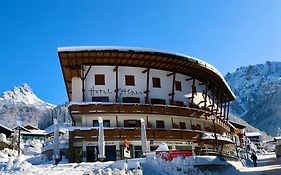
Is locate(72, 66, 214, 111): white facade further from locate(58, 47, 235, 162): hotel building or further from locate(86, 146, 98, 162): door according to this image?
locate(86, 146, 98, 162): door

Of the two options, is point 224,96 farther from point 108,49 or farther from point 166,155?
point 166,155

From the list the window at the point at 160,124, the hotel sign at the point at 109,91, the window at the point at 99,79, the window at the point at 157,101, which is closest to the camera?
the hotel sign at the point at 109,91

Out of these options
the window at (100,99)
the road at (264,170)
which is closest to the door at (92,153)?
the window at (100,99)

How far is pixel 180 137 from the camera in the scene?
39688mm

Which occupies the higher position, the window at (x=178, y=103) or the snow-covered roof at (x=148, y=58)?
the snow-covered roof at (x=148, y=58)

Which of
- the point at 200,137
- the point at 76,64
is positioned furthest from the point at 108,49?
the point at 200,137

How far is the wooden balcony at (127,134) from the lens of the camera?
35.1 meters

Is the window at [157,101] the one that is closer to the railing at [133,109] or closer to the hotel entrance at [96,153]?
the railing at [133,109]

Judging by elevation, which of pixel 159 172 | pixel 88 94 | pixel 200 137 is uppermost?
pixel 88 94

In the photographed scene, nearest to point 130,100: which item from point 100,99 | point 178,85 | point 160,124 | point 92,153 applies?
point 100,99

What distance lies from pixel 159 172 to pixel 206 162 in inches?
170

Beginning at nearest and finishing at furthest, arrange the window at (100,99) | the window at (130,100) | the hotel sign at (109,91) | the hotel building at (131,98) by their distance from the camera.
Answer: the hotel building at (131,98) < the window at (100,99) < the hotel sign at (109,91) < the window at (130,100)

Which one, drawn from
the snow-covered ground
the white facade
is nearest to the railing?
the white facade

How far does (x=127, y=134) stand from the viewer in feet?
120
